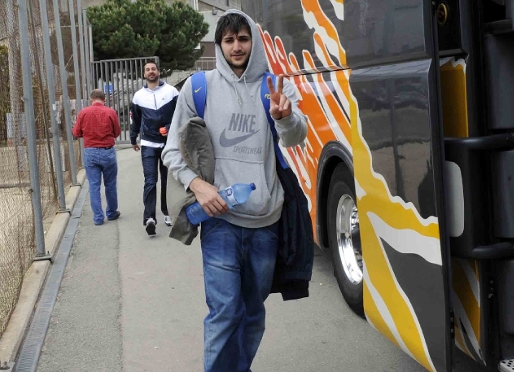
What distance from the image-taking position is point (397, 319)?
356 cm

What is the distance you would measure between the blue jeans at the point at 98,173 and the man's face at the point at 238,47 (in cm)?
613

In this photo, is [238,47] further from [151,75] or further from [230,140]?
[151,75]

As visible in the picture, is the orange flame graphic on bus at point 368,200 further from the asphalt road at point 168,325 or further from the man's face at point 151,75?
the man's face at point 151,75

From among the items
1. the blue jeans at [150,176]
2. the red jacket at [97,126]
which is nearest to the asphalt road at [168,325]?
the blue jeans at [150,176]

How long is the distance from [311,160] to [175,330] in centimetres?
178

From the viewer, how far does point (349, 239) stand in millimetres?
5418

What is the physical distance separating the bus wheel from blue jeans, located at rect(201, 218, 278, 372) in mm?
1631

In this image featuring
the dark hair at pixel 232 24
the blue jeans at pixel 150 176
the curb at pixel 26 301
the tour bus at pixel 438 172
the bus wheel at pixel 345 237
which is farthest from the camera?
the blue jeans at pixel 150 176

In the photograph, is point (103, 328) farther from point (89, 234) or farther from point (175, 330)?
point (89, 234)

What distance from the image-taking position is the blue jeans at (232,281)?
137 inches

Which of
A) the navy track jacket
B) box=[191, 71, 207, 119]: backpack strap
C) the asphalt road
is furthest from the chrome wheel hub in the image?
the navy track jacket

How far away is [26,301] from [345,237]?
2.53 metres

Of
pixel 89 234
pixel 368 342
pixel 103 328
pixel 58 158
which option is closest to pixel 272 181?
pixel 368 342

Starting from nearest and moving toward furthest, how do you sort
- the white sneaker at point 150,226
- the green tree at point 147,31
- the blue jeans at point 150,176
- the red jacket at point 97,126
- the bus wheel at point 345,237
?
the bus wheel at point 345,237 < the white sneaker at point 150,226 < the blue jeans at point 150,176 < the red jacket at point 97,126 < the green tree at point 147,31
